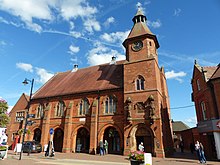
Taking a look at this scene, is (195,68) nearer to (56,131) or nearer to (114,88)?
(114,88)

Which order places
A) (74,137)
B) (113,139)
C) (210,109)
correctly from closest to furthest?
(210,109), (113,139), (74,137)

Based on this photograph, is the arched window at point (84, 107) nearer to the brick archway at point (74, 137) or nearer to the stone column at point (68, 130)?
the stone column at point (68, 130)

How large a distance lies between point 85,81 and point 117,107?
920 centimetres

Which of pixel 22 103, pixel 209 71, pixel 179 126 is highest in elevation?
pixel 209 71

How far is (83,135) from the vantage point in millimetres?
27359

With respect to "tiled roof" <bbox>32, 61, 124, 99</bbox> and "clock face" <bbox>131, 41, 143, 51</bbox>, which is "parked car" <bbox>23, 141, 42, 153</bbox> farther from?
"clock face" <bbox>131, 41, 143, 51</bbox>

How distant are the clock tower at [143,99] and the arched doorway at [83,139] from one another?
7794 millimetres

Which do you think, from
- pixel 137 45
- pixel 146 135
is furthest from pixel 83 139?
pixel 137 45

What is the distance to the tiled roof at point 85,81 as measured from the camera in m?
27.2

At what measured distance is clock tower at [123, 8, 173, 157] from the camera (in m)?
20.9

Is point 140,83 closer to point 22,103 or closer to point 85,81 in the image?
point 85,81

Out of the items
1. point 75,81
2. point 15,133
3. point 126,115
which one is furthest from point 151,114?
point 15,133

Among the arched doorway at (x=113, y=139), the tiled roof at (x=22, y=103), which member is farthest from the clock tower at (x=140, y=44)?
the tiled roof at (x=22, y=103)

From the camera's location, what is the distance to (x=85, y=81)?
100ft
